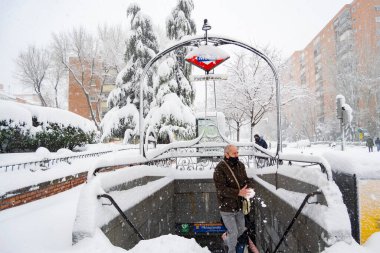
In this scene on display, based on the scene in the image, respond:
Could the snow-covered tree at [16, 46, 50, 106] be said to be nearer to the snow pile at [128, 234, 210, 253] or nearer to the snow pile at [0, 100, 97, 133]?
the snow pile at [0, 100, 97, 133]

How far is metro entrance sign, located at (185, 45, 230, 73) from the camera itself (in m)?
7.90

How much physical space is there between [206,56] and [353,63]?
4078 cm

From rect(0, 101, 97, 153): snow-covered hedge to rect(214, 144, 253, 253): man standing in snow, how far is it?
693cm

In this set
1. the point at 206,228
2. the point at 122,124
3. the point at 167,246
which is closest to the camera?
the point at 167,246

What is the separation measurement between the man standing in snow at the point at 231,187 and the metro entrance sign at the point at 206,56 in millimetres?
3609

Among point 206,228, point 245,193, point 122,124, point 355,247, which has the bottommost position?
point 206,228

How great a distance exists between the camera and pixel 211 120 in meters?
19.0

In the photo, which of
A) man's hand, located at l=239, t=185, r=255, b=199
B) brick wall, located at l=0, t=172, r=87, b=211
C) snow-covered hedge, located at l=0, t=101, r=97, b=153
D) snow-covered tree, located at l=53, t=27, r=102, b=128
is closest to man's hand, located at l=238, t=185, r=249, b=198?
man's hand, located at l=239, t=185, r=255, b=199

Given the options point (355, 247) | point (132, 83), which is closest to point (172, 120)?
point (132, 83)

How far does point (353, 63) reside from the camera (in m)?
40.8

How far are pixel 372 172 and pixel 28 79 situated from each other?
1477 inches

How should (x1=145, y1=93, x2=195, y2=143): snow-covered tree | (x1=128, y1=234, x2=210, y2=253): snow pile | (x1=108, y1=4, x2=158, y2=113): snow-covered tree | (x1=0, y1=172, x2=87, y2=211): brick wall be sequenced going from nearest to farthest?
(x1=128, y1=234, x2=210, y2=253): snow pile < (x1=0, y1=172, x2=87, y2=211): brick wall < (x1=145, y1=93, x2=195, y2=143): snow-covered tree < (x1=108, y1=4, x2=158, y2=113): snow-covered tree

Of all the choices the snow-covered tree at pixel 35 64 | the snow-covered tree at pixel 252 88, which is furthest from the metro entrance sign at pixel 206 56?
the snow-covered tree at pixel 35 64

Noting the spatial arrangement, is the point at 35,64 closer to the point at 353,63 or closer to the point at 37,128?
the point at 37,128
